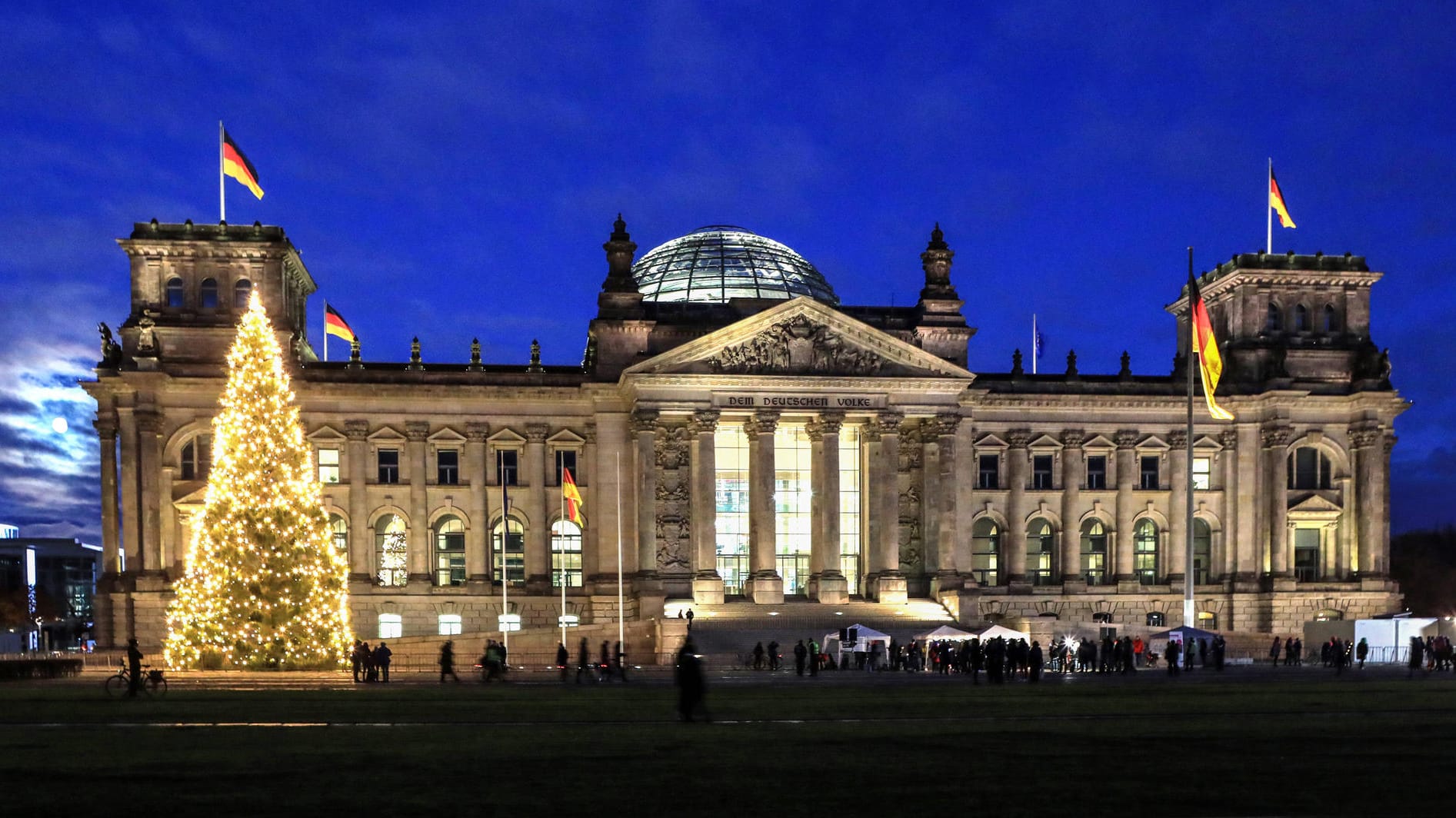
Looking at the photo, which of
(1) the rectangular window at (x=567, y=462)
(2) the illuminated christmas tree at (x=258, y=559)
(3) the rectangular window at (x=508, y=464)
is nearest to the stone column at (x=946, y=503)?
(1) the rectangular window at (x=567, y=462)

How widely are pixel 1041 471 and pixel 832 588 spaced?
1820cm

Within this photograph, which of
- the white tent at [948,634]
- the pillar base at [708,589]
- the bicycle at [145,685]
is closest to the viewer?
the bicycle at [145,685]

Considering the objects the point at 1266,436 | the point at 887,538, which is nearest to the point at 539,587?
Result: the point at 887,538

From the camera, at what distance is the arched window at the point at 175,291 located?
250 ft

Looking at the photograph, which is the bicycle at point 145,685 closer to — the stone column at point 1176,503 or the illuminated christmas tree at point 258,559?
the illuminated christmas tree at point 258,559

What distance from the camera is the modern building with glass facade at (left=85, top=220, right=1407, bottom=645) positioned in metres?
73.6

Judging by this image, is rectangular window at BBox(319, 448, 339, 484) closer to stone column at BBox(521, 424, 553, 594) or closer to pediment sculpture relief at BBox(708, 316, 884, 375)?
stone column at BBox(521, 424, 553, 594)

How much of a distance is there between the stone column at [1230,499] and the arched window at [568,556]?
126 ft

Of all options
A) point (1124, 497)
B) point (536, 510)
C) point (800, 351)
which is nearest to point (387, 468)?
point (536, 510)

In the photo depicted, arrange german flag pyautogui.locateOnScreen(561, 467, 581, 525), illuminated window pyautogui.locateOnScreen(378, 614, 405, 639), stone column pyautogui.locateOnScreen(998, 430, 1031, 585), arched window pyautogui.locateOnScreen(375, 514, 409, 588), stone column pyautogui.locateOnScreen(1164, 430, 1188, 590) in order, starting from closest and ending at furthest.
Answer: german flag pyautogui.locateOnScreen(561, 467, 581, 525) < illuminated window pyautogui.locateOnScreen(378, 614, 405, 639) < arched window pyautogui.locateOnScreen(375, 514, 409, 588) < stone column pyautogui.locateOnScreen(998, 430, 1031, 585) < stone column pyautogui.locateOnScreen(1164, 430, 1188, 590)

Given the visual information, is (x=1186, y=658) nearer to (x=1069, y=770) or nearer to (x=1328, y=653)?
(x=1328, y=653)

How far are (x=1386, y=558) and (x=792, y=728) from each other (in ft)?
225

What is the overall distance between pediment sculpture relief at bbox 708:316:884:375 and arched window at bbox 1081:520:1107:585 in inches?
767

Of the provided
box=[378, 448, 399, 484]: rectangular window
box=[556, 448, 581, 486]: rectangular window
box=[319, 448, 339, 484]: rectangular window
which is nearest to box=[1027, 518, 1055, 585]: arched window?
box=[556, 448, 581, 486]: rectangular window
